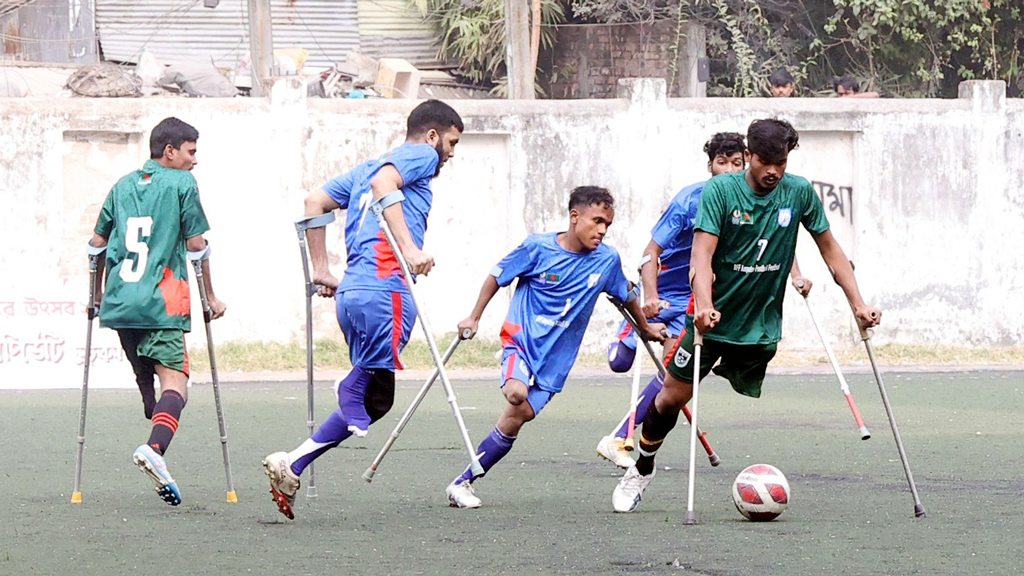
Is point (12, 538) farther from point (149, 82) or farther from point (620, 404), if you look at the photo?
point (149, 82)

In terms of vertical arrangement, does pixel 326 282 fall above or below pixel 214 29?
below

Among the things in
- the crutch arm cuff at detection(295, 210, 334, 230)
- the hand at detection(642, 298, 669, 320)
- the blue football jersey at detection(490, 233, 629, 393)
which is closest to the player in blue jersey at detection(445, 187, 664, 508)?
the blue football jersey at detection(490, 233, 629, 393)

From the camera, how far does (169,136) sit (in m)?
7.59

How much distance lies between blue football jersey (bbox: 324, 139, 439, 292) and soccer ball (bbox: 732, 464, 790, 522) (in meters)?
1.70

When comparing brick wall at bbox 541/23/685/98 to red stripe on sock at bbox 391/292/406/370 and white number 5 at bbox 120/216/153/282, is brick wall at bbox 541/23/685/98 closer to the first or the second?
white number 5 at bbox 120/216/153/282

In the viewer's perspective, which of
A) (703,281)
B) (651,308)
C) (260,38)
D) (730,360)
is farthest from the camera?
(260,38)

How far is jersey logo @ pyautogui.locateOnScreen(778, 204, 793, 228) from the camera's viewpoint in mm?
6664

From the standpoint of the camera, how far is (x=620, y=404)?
40.7 ft

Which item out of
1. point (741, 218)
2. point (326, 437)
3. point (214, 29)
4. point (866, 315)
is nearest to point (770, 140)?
point (741, 218)

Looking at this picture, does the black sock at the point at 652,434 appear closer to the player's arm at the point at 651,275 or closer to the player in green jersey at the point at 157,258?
the player's arm at the point at 651,275

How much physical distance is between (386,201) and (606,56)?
1540 centimetres

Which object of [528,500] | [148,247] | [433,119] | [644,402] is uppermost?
[433,119]

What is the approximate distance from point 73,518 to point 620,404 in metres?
6.24

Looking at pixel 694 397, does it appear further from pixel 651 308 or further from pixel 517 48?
pixel 517 48
